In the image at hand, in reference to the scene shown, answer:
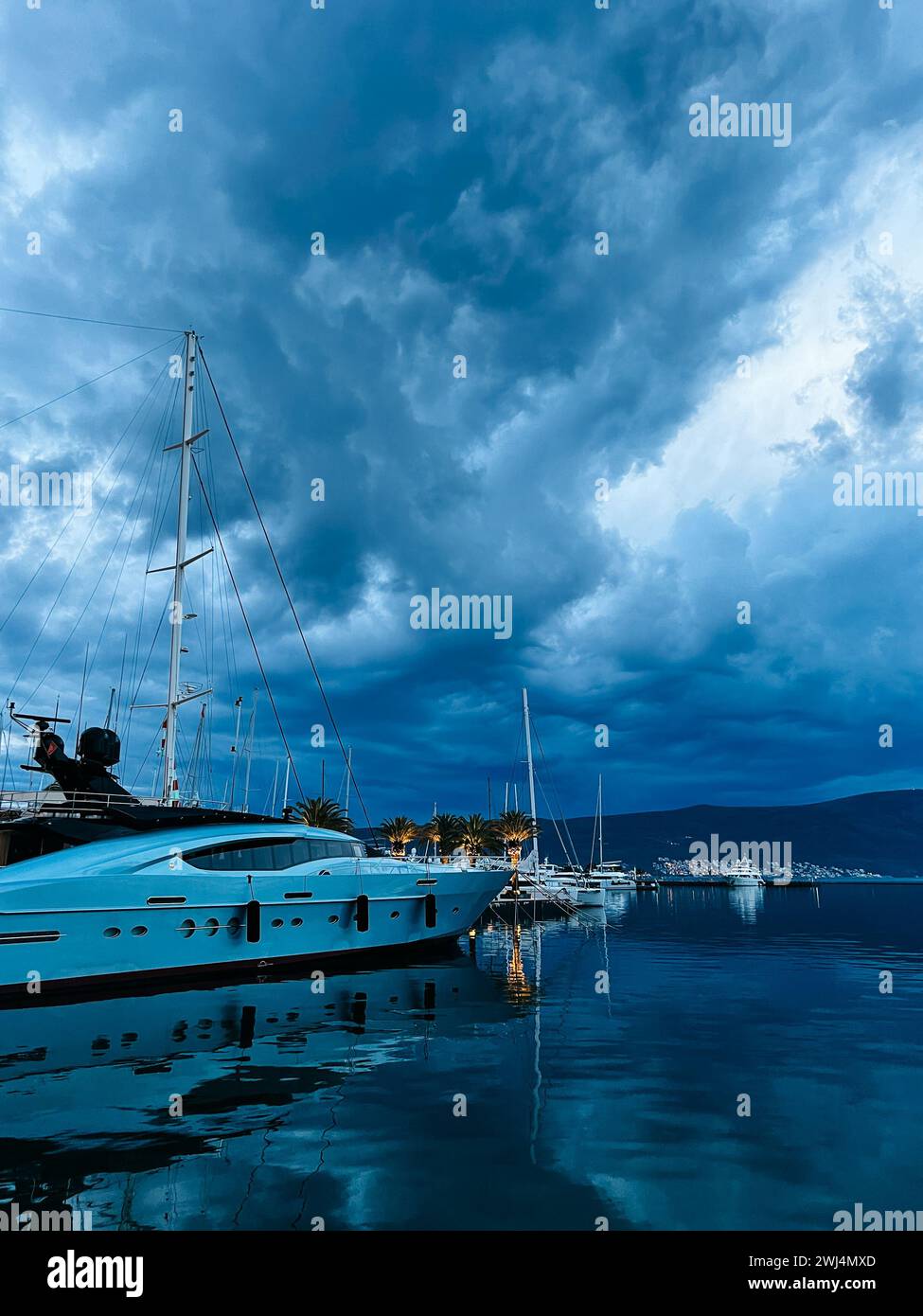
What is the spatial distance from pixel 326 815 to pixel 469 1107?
211 ft

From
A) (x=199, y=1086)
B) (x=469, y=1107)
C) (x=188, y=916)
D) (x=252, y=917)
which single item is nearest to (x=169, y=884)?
→ (x=188, y=916)

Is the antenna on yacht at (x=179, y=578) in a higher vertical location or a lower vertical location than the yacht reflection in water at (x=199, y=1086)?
higher

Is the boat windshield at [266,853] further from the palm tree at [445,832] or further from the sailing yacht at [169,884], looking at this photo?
the palm tree at [445,832]

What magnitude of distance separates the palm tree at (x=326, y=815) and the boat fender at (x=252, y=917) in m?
40.8

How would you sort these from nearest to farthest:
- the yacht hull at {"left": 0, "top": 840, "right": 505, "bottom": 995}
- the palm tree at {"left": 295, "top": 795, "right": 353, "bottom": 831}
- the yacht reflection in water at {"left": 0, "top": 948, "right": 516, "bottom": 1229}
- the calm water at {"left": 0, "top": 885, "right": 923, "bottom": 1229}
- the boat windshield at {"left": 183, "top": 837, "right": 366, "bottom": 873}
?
the calm water at {"left": 0, "top": 885, "right": 923, "bottom": 1229} < the yacht reflection in water at {"left": 0, "top": 948, "right": 516, "bottom": 1229} < the yacht hull at {"left": 0, "top": 840, "right": 505, "bottom": 995} < the boat windshield at {"left": 183, "top": 837, "right": 366, "bottom": 873} < the palm tree at {"left": 295, "top": 795, "right": 353, "bottom": 831}

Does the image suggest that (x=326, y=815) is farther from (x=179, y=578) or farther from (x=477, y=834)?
(x=179, y=578)

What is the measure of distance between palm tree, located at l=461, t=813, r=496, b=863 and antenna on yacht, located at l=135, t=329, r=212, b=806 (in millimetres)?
64019

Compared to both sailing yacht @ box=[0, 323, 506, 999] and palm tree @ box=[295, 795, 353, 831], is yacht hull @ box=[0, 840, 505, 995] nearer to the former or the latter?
sailing yacht @ box=[0, 323, 506, 999]

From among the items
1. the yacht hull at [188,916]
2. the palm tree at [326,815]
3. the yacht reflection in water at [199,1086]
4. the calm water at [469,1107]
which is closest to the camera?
the calm water at [469,1107]

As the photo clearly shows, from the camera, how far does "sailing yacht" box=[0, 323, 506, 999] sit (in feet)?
63.6

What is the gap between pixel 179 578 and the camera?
1086 inches

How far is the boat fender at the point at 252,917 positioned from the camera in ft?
74.2

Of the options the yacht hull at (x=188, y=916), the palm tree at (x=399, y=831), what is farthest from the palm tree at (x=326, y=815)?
the yacht hull at (x=188, y=916)

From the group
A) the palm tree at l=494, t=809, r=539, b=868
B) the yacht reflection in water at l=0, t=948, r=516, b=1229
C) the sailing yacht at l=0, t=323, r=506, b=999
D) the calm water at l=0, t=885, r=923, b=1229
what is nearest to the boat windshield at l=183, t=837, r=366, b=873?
the sailing yacht at l=0, t=323, r=506, b=999
